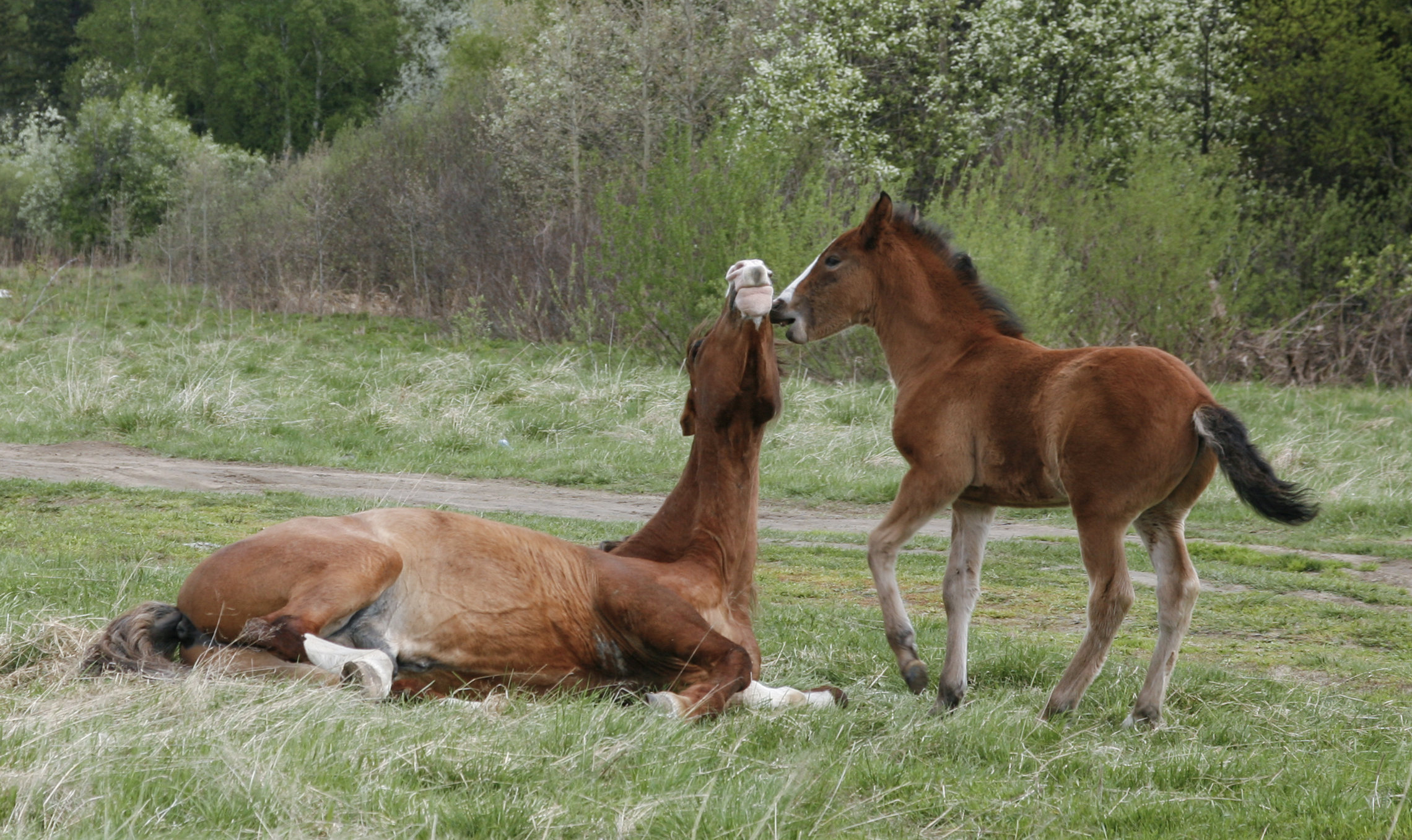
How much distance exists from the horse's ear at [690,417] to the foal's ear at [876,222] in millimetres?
1496

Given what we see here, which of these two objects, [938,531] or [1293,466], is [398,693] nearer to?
[938,531]

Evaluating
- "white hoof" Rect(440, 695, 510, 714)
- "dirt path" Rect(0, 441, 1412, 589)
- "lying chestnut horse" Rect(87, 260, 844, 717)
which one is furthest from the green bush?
"white hoof" Rect(440, 695, 510, 714)

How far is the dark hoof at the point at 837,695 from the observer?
189 inches

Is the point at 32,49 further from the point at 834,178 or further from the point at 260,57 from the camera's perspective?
the point at 834,178

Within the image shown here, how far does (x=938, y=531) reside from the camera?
1144 cm

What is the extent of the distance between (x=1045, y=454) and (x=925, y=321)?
1069 mm

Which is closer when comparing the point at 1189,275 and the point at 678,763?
the point at 678,763

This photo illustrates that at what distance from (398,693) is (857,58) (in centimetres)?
2506

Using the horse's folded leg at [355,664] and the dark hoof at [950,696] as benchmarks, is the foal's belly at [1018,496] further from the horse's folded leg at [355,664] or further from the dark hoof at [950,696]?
the horse's folded leg at [355,664]

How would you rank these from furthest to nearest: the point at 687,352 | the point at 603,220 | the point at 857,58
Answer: the point at 857,58 < the point at 603,220 < the point at 687,352

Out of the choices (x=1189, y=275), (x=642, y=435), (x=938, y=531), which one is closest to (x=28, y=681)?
(x=938, y=531)

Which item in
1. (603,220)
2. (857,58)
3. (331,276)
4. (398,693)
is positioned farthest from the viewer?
(331,276)

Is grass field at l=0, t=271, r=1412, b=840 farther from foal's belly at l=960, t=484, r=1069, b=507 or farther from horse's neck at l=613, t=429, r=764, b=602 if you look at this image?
foal's belly at l=960, t=484, r=1069, b=507

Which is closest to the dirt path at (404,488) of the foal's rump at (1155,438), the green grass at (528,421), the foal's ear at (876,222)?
the green grass at (528,421)
